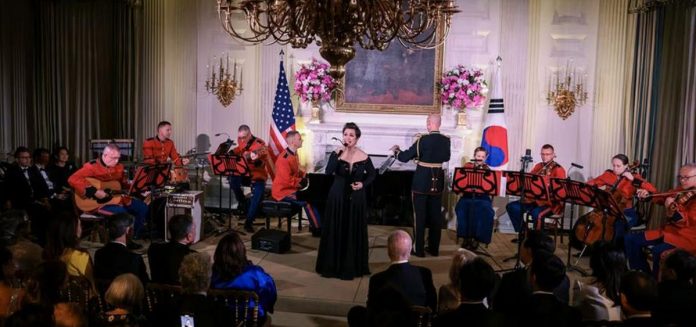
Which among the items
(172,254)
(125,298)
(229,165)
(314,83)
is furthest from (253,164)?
(125,298)

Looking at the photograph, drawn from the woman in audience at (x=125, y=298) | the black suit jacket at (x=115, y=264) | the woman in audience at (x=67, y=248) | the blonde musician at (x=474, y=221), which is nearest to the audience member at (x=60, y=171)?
the woman in audience at (x=67, y=248)

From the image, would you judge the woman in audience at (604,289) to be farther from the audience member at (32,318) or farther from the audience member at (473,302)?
the audience member at (32,318)

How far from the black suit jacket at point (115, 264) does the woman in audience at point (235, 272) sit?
25.9 inches

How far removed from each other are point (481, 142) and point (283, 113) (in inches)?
115

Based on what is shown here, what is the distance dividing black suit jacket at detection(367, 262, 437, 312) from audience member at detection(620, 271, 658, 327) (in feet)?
4.19

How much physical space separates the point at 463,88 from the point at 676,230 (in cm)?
388

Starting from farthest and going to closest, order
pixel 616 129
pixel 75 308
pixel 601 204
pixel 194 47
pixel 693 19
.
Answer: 1. pixel 194 47
2. pixel 616 129
3. pixel 693 19
4. pixel 601 204
5. pixel 75 308

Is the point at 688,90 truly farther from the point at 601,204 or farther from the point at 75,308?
the point at 75,308

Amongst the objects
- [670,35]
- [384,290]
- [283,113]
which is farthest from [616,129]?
[384,290]

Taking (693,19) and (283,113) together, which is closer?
(693,19)

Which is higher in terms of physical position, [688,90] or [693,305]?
[688,90]

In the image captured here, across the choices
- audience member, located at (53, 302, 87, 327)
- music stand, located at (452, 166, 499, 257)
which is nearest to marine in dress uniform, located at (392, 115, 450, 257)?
music stand, located at (452, 166, 499, 257)

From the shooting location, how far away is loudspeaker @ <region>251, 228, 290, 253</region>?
781 centimetres

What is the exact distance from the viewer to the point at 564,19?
381 inches
